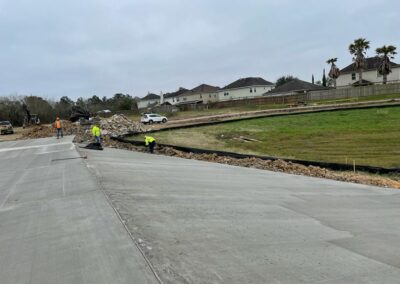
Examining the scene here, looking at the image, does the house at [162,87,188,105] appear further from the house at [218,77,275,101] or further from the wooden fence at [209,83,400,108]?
the wooden fence at [209,83,400,108]

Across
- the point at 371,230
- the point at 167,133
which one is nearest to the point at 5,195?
the point at 371,230

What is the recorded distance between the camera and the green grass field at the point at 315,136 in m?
20.7

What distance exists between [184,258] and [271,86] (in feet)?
304

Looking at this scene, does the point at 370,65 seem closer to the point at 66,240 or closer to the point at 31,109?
the point at 31,109

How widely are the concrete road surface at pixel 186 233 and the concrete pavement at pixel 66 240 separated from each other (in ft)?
0.06

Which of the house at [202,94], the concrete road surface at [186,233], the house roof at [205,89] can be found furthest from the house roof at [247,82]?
the concrete road surface at [186,233]

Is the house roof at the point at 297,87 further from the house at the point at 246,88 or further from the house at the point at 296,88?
the house at the point at 246,88

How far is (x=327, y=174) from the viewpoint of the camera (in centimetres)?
1590

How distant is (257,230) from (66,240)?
2923mm

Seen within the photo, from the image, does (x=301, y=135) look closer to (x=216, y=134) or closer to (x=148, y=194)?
(x=216, y=134)

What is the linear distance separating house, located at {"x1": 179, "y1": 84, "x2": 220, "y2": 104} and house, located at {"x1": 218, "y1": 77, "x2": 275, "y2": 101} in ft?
19.9

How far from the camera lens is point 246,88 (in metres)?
90.9

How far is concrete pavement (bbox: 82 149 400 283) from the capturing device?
4.86 meters

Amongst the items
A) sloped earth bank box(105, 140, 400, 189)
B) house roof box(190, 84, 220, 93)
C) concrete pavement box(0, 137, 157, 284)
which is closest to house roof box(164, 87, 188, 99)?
house roof box(190, 84, 220, 93)
